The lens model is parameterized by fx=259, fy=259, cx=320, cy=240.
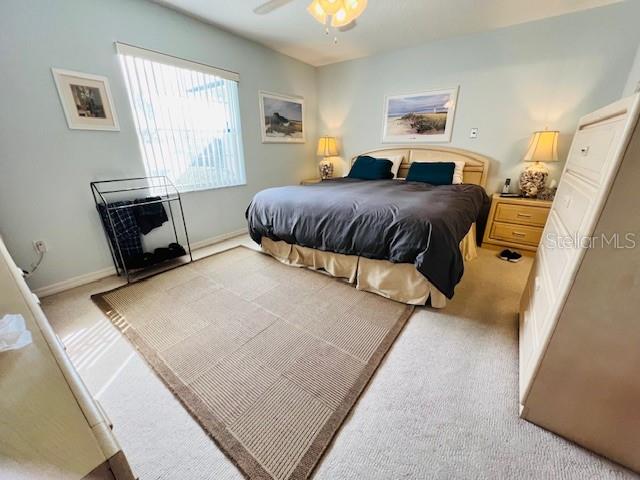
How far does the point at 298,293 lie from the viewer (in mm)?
2107

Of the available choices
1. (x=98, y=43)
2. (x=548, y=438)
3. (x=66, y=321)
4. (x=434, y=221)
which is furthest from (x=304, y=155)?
(x=548, y=438)

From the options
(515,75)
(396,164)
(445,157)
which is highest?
(515,75)

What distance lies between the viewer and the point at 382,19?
2680 millimetres

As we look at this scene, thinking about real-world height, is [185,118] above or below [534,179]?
above

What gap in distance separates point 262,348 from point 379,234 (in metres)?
1.09

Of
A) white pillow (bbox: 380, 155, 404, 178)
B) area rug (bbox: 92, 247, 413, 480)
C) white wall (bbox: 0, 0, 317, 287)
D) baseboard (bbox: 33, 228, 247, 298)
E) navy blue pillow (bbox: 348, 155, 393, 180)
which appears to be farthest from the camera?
white pillow (bbox: 380, 155, 404, 178)

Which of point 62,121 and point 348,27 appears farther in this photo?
point 348,27

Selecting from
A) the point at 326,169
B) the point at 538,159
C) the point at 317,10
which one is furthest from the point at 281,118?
the point at 538,159

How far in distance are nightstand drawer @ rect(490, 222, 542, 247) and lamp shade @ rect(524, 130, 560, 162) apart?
723mm

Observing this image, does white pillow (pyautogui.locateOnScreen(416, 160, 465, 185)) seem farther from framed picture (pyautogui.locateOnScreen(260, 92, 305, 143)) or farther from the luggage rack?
the luggage rack

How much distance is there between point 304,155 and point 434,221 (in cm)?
313

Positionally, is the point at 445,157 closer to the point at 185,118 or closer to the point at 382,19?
the point at 382,19

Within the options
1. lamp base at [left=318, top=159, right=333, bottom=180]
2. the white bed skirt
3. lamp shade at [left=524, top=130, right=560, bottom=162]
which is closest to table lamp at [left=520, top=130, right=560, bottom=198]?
lamp shade at [left=524, top=130, right=560, bottom=162]

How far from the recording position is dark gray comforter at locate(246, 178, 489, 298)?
5.66 feet
